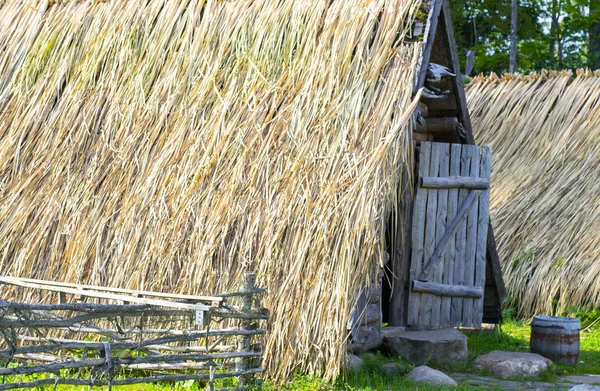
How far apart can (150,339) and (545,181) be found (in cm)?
624

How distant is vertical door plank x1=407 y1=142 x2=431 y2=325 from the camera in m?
7.71

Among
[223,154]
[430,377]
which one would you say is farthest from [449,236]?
[223,154]

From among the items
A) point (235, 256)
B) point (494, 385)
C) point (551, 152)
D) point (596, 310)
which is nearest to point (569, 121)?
point (551, 152)

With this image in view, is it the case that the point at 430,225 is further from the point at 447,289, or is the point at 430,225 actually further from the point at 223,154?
the point at 223,154

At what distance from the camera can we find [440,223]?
7848 mm

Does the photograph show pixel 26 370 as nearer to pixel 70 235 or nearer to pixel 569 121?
pixel 70 235

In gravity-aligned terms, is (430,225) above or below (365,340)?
above

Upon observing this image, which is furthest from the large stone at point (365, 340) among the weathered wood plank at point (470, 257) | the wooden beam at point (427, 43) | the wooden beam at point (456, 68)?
the wooden beam at point (456, 68)

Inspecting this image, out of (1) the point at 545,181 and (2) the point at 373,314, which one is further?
(1) the point at 545,181

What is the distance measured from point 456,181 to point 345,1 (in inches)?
75.5

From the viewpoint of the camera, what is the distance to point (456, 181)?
7.81m

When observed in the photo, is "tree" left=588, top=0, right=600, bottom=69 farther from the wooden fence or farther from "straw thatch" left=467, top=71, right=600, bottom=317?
the wooden fence

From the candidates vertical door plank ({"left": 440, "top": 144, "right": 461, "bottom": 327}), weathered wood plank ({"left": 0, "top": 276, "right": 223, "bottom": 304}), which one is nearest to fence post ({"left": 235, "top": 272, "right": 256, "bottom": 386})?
→ weathered wood plank ({"left": 0, "top": 276, "right": 223, "bottom": 304})

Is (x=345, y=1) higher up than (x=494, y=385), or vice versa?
(x=345, y=1)
